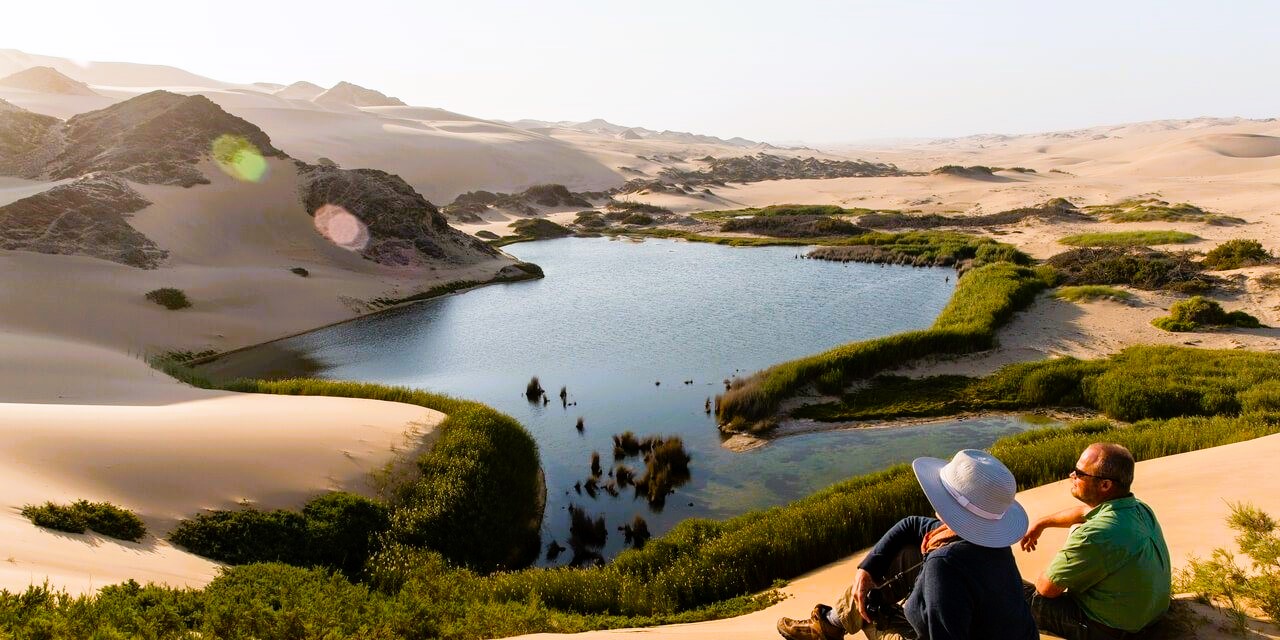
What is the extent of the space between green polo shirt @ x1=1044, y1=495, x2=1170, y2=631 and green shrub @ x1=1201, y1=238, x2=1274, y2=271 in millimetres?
33109

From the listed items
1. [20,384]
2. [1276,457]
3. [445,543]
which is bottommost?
[445,543]

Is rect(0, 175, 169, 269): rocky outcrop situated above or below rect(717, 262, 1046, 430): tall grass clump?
above

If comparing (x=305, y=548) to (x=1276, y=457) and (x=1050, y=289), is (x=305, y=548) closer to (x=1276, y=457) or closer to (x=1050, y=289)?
(x=1276, y=457)

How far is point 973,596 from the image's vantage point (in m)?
4.12

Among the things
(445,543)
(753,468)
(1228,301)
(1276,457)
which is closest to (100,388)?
(445,543)

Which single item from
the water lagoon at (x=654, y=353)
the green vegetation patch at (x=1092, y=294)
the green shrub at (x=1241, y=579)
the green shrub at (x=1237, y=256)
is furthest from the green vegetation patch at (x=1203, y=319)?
the green shrub at (x=1241, y=579)

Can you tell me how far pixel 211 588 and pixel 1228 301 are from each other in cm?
3131

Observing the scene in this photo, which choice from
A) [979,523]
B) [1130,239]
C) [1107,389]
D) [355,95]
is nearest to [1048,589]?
[979,523]

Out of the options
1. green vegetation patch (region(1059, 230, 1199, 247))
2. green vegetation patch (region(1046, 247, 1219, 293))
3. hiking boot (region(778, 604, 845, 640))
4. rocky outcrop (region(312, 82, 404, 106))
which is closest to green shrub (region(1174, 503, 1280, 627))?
hiking boot (region(778, 604, 845, 640))

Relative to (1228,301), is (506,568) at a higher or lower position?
lower

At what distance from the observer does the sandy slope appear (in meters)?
6.89

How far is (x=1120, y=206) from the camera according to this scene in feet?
178

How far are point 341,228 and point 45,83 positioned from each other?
84367mm

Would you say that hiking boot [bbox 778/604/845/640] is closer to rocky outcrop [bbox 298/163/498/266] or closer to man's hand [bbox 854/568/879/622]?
man's hand [bbox 854/568/879/622]
